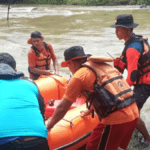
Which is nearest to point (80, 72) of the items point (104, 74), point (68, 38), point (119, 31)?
point (104, 74)

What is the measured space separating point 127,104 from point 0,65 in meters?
1.11

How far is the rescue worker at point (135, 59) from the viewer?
2912 millimetres

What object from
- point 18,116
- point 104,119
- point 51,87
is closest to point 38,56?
point 51,87

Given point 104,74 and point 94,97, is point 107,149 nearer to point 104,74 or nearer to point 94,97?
point 94,97

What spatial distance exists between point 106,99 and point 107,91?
7cm

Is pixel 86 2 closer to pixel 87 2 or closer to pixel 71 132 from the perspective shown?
pixel 87 2

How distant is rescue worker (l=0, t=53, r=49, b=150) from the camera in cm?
180

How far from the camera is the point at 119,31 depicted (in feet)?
10.1

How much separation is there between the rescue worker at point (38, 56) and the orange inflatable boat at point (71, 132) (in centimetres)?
161

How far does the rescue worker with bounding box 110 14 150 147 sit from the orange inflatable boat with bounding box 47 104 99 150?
26.1 inches

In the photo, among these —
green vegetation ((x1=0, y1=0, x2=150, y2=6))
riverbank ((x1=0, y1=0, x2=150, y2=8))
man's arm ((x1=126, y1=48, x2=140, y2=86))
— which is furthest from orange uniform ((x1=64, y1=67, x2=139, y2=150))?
green vegetation ((x1=0, y1=0, x2=150, y2=6))

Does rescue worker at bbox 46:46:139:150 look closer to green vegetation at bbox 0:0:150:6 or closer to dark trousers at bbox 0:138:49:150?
dark trousers at bbox 0:138:49:150

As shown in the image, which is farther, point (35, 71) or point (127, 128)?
point (35, 71)

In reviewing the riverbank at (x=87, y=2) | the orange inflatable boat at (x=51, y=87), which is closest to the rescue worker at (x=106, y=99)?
the orange inflatable boat at (x=51, y=87)
